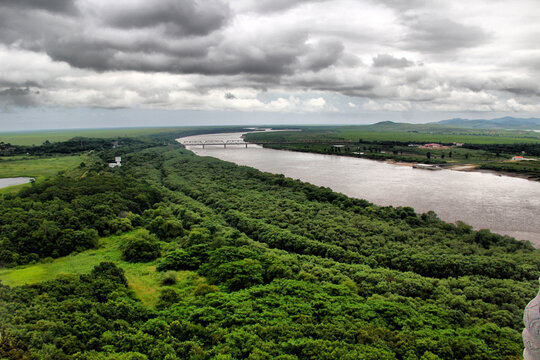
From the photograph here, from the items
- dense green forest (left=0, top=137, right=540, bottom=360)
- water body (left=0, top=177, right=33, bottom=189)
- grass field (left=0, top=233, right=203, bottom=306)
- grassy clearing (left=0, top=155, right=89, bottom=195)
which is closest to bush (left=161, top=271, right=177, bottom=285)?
dense green forest (left=0, top=137, right=540, bottom=360)


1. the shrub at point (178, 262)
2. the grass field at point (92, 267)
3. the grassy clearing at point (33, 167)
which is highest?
the grassy clearing at point (33, 167)

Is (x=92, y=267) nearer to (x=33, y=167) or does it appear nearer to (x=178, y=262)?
(x=178, y=262)

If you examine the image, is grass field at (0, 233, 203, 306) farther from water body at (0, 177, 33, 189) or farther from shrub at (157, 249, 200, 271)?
water body at (0, 177, 33, 189)

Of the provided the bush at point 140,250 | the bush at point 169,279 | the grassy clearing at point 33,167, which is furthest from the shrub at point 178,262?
the grassy clearing at point 33,167

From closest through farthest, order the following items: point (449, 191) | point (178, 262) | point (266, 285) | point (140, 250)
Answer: point (266, 285)
point (178, 262)
point (140, 250)
point (449, 191)

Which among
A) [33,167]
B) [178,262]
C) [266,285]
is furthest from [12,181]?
[266,285]

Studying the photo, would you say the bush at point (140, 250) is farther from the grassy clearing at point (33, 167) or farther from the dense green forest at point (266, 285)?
the grassy clearing at point (33, 167)
